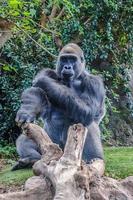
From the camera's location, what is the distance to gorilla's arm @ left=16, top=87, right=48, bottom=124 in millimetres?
4938

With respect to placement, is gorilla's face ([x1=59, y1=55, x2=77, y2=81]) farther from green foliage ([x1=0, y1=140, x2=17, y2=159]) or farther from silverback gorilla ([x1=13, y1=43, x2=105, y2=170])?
green foliage ([x1=0, y1=140, x2=17, y2=159])

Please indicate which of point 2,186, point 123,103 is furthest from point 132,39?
point 2,186

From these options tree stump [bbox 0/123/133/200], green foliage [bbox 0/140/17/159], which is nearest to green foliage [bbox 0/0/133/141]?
green foliage [bbox 0/140/17/159]

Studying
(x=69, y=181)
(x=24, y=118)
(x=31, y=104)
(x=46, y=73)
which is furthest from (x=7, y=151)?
(x=69, y=181)

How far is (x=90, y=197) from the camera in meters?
3.88

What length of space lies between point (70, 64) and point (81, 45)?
15.2 ft

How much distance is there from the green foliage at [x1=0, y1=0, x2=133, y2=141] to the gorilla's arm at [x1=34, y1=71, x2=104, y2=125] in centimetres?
Result: 341

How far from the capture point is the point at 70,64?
19.6 ft

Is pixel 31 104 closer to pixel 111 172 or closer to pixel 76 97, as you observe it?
pixel 76 97

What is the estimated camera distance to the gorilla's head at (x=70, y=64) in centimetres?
587

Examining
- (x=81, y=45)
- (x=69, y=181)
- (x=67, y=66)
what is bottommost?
(x=69, y=181)

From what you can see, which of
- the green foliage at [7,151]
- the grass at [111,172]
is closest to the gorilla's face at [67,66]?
the grass at [111,172]

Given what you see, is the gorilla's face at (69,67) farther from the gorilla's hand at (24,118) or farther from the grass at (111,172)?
the grass at (111,172)

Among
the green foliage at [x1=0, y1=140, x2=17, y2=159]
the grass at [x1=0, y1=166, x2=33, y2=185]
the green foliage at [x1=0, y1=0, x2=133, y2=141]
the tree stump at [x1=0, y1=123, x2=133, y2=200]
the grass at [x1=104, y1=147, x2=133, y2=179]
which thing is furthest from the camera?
the green foliage at [x1=0, y1=0, x2=133, y2=141]
